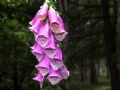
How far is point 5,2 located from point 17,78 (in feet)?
46.1

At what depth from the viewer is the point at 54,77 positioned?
3680 mm

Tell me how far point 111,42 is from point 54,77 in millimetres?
21236

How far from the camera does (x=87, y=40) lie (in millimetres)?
26719

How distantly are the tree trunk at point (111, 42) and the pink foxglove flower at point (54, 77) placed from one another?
19833mm

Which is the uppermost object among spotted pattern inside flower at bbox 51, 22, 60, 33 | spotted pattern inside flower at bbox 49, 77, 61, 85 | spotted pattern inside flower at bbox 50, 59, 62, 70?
spotted pattern inside flower at bbox 51, 22, 60, 33

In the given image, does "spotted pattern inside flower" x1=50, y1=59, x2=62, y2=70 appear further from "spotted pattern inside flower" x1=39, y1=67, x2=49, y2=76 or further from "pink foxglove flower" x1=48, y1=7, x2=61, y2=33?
"pink foxglove flower" x1=48, y1=7, x2=61, y2=33

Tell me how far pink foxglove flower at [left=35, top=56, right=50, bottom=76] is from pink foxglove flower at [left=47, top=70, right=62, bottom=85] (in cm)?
5

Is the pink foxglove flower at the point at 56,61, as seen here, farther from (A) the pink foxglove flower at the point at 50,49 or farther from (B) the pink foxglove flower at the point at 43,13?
(B) the pink foxglove flower at the point at 43,13

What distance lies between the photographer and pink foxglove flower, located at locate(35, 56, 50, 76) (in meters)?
3.66

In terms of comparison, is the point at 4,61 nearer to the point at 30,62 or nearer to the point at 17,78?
the point at 30,62

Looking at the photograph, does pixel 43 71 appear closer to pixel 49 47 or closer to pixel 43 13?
pixel 49 47

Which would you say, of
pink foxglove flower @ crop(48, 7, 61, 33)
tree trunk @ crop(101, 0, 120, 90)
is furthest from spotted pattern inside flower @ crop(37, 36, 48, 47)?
tree trunk @ crop(101, 0, 120, 90)

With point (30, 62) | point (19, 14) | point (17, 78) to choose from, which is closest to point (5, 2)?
point (19, 14)

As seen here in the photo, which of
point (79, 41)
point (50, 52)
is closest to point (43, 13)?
point (50, 52)
